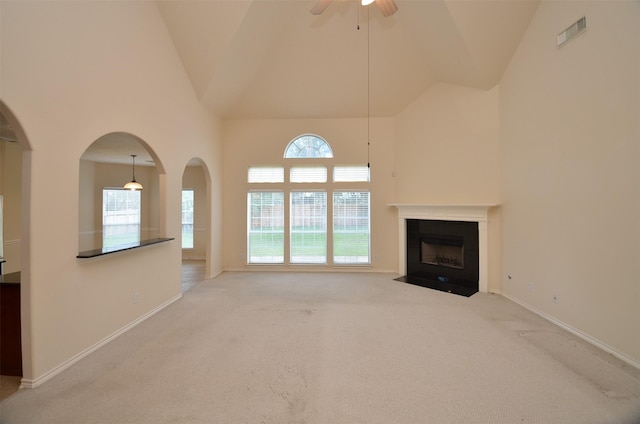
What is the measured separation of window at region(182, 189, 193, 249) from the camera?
7398 millimetres

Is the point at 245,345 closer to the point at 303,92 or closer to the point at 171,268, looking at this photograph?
the point at 171,268

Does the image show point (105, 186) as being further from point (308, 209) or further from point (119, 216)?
point (308, 209)

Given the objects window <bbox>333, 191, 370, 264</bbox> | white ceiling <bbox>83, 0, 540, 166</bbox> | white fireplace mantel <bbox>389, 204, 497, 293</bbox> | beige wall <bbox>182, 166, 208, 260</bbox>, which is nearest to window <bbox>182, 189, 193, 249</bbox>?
beige wall <bbox>182, 166, 208, 260</bbox>

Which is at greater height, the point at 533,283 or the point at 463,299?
the point at 533,283

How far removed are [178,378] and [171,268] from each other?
2.14 m

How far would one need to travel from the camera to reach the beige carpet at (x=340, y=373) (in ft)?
5.83

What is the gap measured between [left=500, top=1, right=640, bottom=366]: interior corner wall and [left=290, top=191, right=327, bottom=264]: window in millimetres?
3457

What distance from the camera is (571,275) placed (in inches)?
116

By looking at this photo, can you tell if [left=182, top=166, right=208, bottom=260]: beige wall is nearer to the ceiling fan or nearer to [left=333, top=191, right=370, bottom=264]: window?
[left=333, top=191, right=370, bottom=264]: window

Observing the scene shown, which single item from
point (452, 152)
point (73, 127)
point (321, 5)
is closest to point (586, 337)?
point (452, 152)

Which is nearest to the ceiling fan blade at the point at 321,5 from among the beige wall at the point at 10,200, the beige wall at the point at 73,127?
the beige wall at the point at 73,127

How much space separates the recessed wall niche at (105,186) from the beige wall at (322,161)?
1754mm

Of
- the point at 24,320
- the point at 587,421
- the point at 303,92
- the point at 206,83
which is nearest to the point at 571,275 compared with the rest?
the point at 587,421

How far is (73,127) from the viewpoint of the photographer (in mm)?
2352
